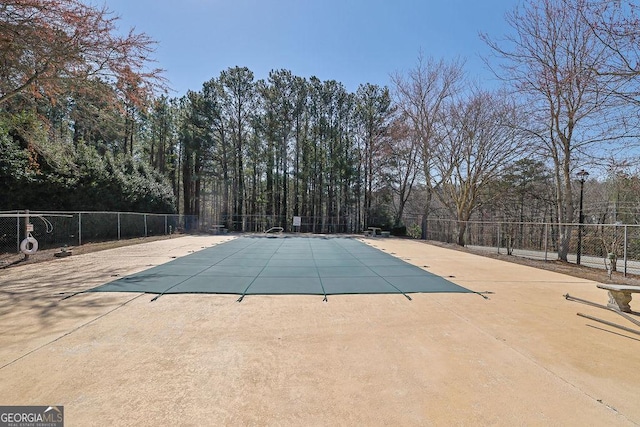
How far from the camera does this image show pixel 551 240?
16422mm

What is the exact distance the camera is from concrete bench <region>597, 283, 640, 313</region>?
415cm

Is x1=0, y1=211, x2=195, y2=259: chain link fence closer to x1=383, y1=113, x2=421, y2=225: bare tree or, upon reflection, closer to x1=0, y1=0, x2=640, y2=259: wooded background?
x1=0, y1=0, x2=640, y2=259: wooded background

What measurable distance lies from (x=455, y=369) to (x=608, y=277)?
723 centimetres

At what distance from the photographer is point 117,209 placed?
16438mm

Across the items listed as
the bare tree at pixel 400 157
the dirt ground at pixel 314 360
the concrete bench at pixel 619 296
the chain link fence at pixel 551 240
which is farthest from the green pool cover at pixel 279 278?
the bare tree at pixel 400 157

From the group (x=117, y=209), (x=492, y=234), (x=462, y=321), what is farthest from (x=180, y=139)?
(x=462, y=321)

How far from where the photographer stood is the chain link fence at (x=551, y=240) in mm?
9434

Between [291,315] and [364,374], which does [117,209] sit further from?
[364,374]

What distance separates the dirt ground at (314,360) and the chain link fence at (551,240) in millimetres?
5688

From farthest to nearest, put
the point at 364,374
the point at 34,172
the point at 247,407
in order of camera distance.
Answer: the point at 34,172
the point at 364,374
the point at 247,407

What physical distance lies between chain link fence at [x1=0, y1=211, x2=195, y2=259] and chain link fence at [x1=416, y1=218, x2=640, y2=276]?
1652 cm

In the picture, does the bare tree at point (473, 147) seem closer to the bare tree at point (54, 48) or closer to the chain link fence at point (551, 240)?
the chain link fence at point (551, 240)
